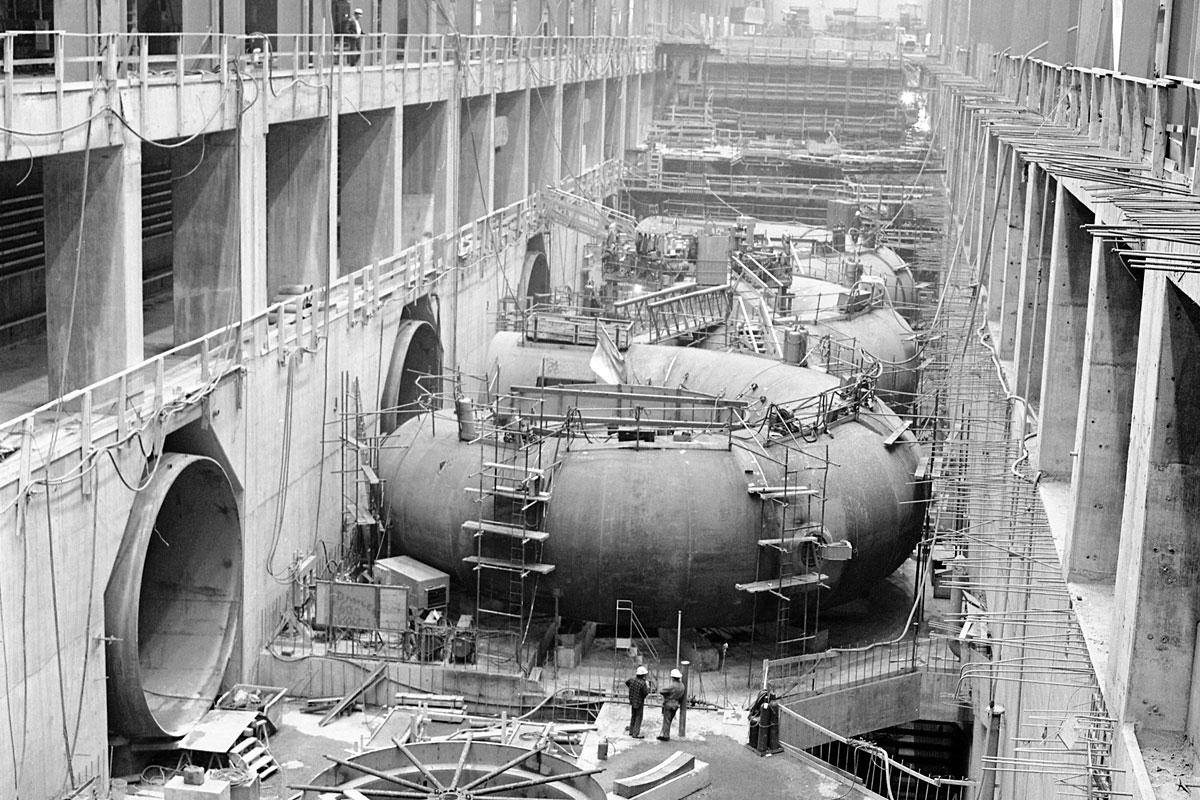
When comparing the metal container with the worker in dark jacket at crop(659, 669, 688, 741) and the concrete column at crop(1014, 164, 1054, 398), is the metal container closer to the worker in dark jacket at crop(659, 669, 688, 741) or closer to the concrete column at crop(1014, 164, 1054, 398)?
the concrete column at crop(1014, 164, 1054, 398)

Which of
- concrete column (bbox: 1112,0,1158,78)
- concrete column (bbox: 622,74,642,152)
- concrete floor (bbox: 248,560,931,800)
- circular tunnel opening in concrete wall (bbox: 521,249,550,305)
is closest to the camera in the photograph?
concrete column (bbox: 1112,0,1158,78)

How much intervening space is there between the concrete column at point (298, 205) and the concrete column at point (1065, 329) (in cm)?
1663

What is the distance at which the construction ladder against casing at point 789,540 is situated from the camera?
27.7 metres

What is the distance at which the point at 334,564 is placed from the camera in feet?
102

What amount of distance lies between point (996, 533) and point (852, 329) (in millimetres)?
18210

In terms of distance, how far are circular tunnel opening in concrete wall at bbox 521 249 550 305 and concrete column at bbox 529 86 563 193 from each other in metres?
5.67

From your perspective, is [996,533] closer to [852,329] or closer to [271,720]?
[271,720]

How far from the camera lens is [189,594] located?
2716 cm

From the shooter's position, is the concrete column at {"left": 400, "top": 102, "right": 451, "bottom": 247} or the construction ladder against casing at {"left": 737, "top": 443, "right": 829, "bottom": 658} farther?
the concrete column at {"left": 400, "top": 102, "right": 451, "bottom": 247}

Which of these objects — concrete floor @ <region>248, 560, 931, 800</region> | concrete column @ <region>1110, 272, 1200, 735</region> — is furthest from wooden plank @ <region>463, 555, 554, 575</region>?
concrete column @ <region>1110, 272, 1200, 735</region>

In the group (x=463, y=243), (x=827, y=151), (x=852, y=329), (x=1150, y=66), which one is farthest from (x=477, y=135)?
(x=827, y=151)

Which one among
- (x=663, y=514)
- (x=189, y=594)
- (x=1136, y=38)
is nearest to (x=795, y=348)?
(x=663, y=514)

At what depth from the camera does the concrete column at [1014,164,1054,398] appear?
87.0 ft

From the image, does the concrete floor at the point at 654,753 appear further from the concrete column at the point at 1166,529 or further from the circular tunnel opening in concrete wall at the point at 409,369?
the concrete column at the point at 1166,529
